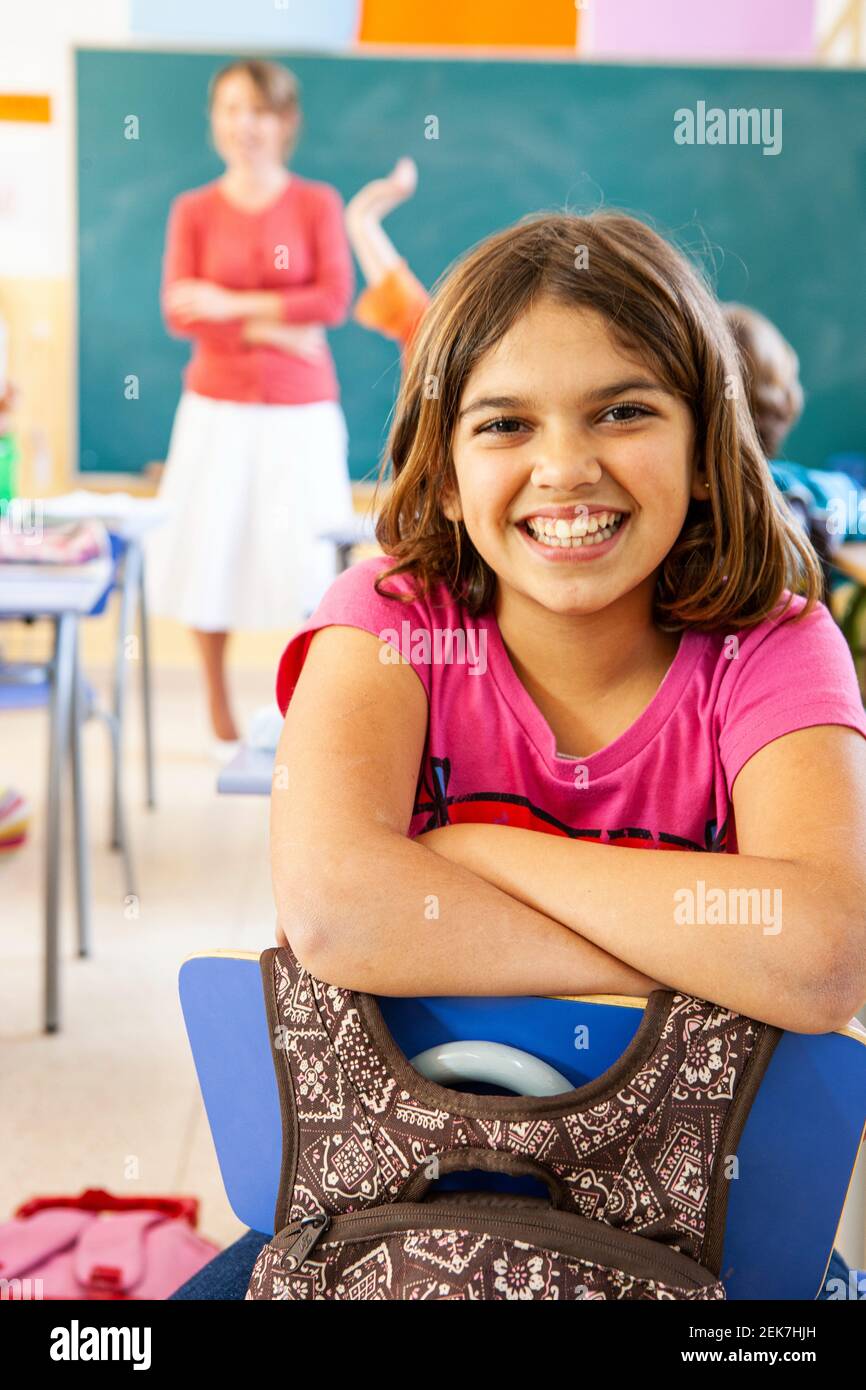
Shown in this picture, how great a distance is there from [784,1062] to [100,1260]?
3.29 ft

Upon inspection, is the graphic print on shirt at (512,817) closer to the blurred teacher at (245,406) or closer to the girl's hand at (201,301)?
the blurred teacher at (245,406)

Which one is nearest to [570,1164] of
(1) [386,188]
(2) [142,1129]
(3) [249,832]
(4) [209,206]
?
(2) [142,1129]

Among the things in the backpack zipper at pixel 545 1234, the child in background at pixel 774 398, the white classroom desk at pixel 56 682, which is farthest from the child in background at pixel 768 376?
the backpack zipper at pixel 545 1234

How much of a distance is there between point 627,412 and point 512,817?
317 mm

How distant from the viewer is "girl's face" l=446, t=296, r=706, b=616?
3.23 feet

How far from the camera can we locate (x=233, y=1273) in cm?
93

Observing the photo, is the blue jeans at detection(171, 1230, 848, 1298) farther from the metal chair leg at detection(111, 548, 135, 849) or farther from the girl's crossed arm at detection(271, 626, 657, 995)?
the metal chair leg at detection(111, 548, 135, 849)

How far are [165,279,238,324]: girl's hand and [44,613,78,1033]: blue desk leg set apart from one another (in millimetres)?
1876

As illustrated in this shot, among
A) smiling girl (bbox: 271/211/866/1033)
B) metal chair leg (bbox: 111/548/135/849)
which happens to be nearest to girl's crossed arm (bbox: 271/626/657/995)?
smiling girl (bbox: 271/211/866/1033)

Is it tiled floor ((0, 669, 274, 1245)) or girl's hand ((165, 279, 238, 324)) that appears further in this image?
girl's hand ((165, 279, 238, 324))

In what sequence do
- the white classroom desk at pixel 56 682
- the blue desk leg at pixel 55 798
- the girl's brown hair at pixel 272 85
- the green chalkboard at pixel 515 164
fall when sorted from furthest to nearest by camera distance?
the green chalkboard at pixel 515 164, the girl's brown hair at pixel 272 85, the blue desk leg at pixel 55 798, the white classroom desk at pixel 56 682

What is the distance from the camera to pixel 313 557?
4.07m

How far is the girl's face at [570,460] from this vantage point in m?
0.99
